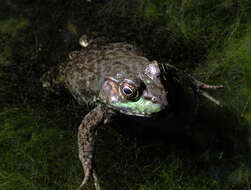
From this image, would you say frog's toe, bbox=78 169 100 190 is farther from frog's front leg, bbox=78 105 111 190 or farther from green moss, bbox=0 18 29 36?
green moss, bbox=0 18 29 36

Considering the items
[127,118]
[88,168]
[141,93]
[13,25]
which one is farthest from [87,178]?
[13,25]

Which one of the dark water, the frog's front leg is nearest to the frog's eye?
the frog's front leg

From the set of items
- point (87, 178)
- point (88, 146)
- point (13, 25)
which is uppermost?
point (13, 25)

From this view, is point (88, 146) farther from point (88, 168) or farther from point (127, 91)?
point (127, 91)

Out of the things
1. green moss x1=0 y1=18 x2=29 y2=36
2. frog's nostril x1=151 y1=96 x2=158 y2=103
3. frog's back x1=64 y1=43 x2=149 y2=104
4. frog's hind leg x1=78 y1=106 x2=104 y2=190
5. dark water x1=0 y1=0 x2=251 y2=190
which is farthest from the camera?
green moss x1=0 y1=18 x2=29 y2=36

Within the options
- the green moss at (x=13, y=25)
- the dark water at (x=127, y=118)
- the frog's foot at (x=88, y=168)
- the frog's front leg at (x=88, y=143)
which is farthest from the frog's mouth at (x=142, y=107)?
the green moss at (x=13, y=25)

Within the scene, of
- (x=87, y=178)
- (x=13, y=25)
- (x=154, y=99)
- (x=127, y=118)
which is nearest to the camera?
(x=154, y=99)

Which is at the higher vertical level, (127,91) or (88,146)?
(127,91)

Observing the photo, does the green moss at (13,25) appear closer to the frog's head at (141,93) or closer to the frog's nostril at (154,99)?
the frog's head at (141,93)
